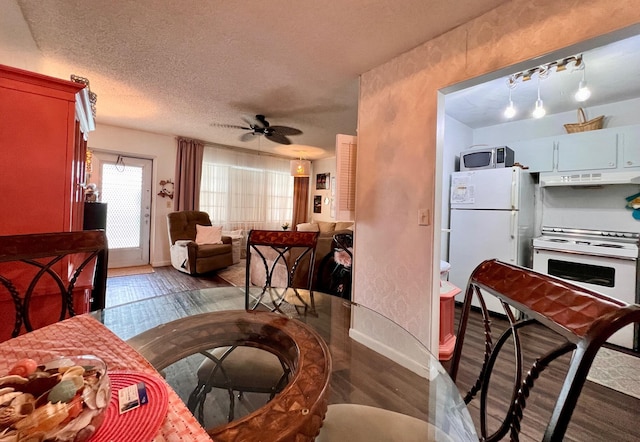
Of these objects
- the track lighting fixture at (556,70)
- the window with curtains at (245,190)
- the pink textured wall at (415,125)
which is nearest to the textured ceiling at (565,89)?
the track lighting fixture at (556,70)

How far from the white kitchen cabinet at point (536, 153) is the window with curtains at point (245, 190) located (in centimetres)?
481

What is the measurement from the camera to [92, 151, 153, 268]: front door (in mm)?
4609

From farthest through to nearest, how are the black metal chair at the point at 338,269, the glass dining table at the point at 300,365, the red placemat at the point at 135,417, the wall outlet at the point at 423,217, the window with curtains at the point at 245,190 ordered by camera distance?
the window with curtains at the point at 245,190, the black metal chair at the point at 338,269, the wall outlet at the point at 423,217, the glass dining table at the point at 300,365, the red placemat at the point at 135,417

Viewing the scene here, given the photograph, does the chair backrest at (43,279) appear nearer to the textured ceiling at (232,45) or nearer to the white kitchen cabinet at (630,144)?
the textured ceiling at (232,45)

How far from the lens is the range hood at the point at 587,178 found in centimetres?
264

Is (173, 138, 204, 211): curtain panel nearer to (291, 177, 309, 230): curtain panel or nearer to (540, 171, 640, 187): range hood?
(291, 177, 309, 230): curtain panel

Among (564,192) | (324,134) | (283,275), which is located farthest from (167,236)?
(564,192)

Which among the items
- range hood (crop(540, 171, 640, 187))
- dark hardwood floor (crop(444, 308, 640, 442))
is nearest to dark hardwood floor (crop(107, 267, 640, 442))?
dark hardwood floor (crop(444, 308, 640, 442))

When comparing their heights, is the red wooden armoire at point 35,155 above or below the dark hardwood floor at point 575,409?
above

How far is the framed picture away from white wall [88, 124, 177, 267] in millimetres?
3445

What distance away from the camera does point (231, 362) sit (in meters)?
1.24

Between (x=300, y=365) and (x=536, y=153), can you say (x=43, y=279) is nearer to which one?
(x=300, y=365)

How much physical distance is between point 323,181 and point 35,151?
5.86 metres

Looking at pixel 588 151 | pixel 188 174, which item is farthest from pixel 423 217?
pixel 188 174
